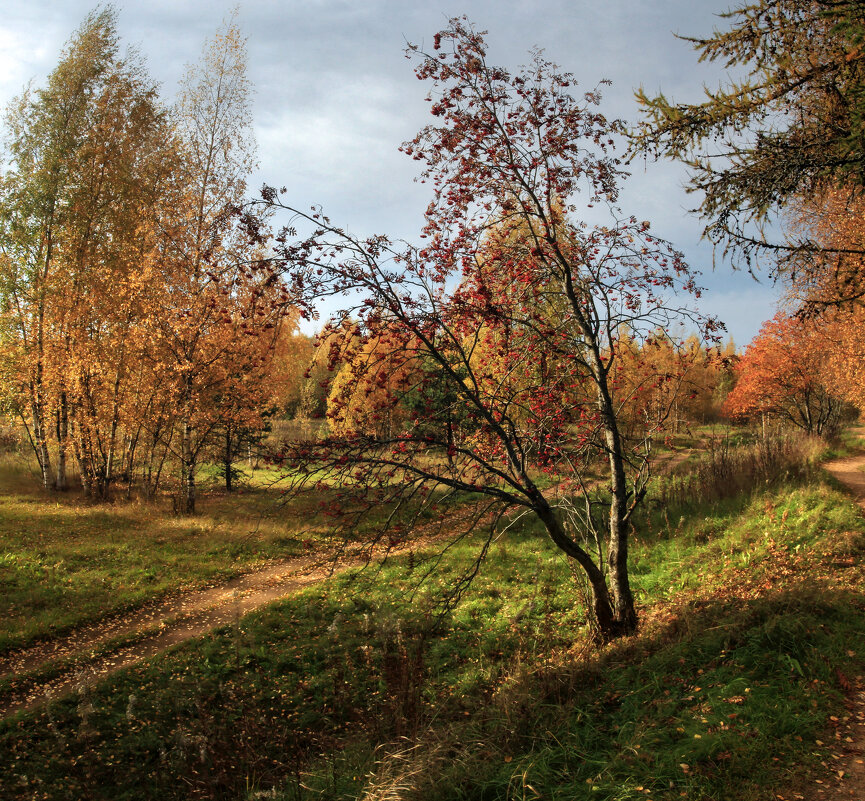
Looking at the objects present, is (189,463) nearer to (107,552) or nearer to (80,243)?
(107,552)

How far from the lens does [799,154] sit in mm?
7320

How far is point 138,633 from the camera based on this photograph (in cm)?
857

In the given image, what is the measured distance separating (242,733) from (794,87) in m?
10.6

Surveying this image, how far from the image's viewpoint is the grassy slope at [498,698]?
4.20 metres

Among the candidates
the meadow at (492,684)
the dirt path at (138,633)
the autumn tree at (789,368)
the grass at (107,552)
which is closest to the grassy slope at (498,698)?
the meadow at (492,684)

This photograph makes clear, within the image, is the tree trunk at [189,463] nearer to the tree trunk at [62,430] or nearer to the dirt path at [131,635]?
the tree trunk at [62,430]

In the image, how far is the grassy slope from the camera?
13.8 feet

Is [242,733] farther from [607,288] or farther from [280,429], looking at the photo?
[280,429]

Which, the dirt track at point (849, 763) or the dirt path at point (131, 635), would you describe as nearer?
the dirt track at point (849, 763)

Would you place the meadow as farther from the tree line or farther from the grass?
the tree line

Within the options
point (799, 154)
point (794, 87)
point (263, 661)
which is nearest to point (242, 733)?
point (263, 661)

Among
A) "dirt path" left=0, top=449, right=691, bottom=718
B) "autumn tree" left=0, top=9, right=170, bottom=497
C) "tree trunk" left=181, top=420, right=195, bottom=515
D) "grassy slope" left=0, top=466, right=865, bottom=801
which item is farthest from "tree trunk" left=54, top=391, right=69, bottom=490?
"grassy slope" left=0, top=466, right=865, bottom=801

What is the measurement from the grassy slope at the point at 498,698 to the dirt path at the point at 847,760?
0.09 metres

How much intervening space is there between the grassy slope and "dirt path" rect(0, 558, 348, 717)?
52 cm
